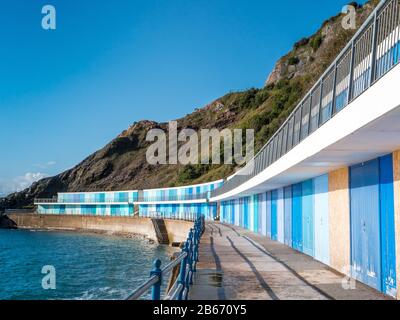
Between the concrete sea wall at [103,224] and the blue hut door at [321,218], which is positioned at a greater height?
the blue hut door at [321,218]

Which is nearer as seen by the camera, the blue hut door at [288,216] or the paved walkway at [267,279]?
the paved walkway at [267,279]

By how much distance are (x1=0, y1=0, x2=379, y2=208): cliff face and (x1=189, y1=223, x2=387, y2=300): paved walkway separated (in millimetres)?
62444

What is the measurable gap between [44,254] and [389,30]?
4724 centimetres

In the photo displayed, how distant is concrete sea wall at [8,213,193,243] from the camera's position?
49.0 m

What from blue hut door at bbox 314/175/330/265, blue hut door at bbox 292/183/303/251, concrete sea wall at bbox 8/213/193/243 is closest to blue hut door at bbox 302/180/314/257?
blue hut door at bbox 314/175/330/265

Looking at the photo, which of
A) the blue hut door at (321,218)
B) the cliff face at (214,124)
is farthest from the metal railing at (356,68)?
the cliff face at (214,124)

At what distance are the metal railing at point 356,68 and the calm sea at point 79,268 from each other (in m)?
10.8

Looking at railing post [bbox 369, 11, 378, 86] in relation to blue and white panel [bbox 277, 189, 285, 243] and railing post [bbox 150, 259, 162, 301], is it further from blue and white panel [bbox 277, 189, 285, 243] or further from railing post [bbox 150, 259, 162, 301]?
blue and white panel [bbox 277, 189, 285, 243]

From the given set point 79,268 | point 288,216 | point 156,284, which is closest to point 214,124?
point 79,268

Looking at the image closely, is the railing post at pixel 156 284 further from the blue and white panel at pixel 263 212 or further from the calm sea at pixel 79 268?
the blue and white panel at pixel 263 212

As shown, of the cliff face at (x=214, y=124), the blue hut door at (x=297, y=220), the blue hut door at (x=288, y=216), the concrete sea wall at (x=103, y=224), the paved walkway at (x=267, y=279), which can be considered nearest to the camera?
the paved walkway at (x=267, y=279)

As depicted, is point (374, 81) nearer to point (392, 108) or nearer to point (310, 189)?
point (392, 108)

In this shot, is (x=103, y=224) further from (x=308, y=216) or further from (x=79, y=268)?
(x=308, y=216)

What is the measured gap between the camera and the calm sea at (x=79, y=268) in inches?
1051
